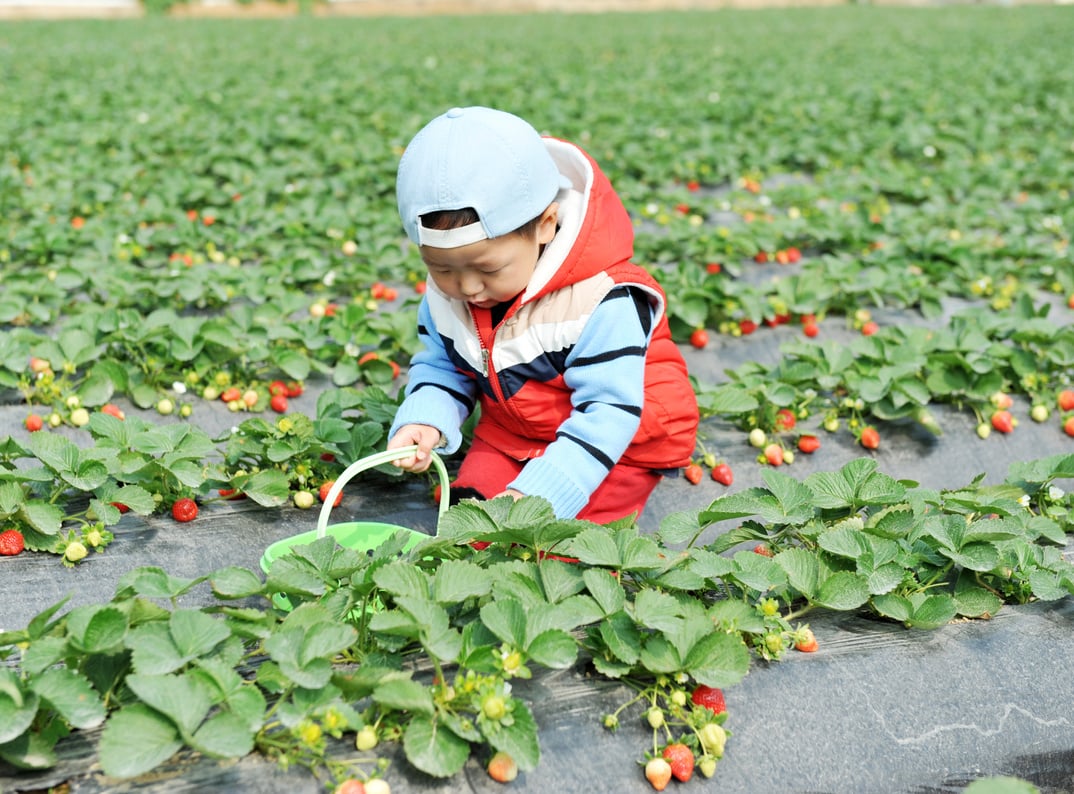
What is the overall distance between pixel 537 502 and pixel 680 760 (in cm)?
58

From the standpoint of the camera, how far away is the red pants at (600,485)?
250 centimetres

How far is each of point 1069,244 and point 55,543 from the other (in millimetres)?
4710

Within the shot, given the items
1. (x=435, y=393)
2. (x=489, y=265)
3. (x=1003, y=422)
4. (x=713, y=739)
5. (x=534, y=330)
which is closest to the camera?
(x=713, y=739)

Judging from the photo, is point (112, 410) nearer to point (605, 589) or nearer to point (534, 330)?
point (534, 330)

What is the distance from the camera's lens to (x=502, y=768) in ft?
5.36

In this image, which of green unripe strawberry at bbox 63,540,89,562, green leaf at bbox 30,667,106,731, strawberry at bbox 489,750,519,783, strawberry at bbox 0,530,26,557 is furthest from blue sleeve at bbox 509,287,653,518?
strawberry at bbox 0,530,26,557

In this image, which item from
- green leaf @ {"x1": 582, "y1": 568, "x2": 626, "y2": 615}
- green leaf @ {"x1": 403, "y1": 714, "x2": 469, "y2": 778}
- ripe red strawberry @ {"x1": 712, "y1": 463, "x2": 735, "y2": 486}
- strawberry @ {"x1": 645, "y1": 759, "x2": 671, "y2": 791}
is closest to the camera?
green leaf @ {"x1": 403, "y1": 714, "x2": 469, "y2": 778}

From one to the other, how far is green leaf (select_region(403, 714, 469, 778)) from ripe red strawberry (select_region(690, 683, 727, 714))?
0.46m

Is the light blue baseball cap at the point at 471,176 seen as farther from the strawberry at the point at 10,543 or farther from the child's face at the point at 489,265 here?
the strawberry at the point at 10,543

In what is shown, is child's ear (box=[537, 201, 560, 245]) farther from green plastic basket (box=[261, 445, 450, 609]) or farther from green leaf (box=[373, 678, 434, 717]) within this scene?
green leaf (box=[373, 678, 434, 717])

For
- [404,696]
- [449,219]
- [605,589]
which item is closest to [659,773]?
[605,589]

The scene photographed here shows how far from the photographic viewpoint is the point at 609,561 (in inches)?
74.2

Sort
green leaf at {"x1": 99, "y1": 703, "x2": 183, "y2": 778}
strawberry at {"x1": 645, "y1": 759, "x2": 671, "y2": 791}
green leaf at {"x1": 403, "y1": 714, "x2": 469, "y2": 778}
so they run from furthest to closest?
strawberry at {"x1": 645, "y1": 759, "x2": 671, "y2": 791}, green leaf at {"x1": 403, "y1": 714, "x2": 469, "y2": 778}, green leaf at {"x1": 99, "y1": 703, "x2": 183, "y2": 778}

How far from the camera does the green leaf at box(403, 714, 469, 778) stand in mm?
1571
